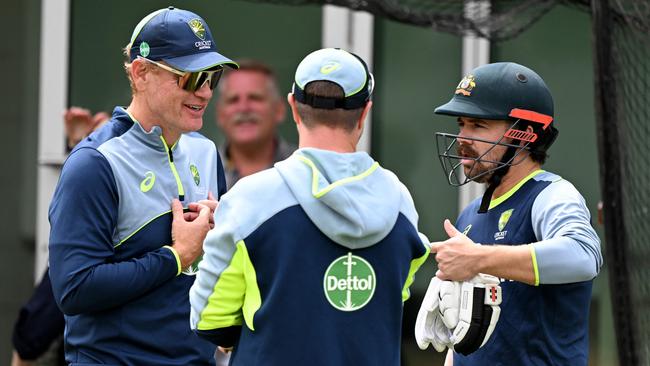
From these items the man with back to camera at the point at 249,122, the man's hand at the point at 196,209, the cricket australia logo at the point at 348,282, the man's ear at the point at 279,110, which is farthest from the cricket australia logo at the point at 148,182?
the man's ear at the point at 279,110

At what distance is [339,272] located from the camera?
123 inches

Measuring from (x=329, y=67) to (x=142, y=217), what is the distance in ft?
2.79

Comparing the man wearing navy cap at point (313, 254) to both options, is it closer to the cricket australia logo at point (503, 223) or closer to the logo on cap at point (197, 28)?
the logo on cap at point (197, 28)

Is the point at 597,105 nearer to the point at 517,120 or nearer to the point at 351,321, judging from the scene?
the point at 517,120

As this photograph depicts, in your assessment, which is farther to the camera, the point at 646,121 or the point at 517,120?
the point at 646,121

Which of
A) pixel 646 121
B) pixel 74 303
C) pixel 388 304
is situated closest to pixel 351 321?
pixel 388 304

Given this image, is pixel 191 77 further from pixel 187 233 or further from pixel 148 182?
pixel 187 233

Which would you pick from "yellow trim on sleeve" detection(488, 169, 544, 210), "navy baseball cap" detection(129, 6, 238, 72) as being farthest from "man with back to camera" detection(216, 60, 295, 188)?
"navy baseball cap" detection(129, 6, 238, 72)

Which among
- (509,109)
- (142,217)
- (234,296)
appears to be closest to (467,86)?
(509,109)

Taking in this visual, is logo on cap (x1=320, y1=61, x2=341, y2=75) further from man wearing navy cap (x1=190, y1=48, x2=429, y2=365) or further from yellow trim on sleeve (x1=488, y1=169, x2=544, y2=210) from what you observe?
yellow trim on sleeve (x1=488, y1=169, x2=544, y2=210)

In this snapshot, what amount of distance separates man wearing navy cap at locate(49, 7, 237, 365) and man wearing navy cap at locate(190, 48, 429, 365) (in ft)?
1.59

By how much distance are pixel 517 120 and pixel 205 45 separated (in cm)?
112

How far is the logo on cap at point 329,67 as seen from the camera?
320 centimetres

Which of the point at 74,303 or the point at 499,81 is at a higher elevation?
the point at 499,81
